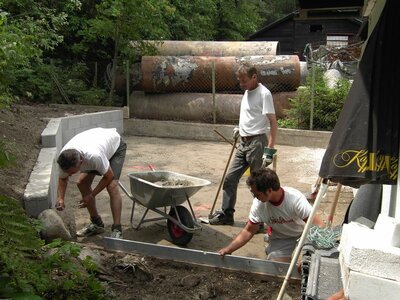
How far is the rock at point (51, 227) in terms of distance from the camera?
4.44 m

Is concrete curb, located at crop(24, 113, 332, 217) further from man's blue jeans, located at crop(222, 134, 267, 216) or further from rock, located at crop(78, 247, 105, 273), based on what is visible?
man's blue jeans, located at crop(222, 134, 267, 216)

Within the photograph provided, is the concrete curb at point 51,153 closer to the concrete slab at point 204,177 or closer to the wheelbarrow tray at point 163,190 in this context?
the concrete slab at point 204,177

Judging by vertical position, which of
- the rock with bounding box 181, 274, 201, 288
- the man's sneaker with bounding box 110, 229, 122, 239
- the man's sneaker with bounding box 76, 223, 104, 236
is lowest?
the rock with bounding box 181, 274, 201, 288

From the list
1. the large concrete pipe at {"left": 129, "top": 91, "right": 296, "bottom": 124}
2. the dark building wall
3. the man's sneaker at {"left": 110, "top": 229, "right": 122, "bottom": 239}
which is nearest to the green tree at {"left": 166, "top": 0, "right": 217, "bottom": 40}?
the large concrete pipe at {"left": 129, "top": 91, "right": 296, "bottom": 124}

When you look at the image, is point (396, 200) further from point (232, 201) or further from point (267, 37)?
point (267, 37)

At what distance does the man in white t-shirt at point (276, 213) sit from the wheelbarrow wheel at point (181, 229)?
39.1 inches

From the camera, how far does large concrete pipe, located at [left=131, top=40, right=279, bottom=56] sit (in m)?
13.7

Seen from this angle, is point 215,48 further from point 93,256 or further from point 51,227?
point 93,256

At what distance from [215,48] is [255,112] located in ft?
28.8

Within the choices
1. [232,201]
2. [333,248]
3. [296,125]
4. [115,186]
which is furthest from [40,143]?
[296,125]

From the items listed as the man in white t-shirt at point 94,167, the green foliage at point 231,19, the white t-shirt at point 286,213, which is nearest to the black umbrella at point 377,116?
the white t-shirt at point 286,213

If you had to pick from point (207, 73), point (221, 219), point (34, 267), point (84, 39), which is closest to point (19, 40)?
point (221, 219)

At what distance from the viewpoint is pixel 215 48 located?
1405cm

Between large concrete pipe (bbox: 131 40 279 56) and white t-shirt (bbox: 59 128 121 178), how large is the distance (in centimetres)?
875
